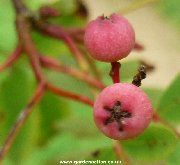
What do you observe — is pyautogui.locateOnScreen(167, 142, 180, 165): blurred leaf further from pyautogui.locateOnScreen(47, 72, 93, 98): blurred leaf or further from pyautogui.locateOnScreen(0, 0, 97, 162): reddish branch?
pyautogui.locateOnScreen(47, 72, 93, 98): blurred leaf

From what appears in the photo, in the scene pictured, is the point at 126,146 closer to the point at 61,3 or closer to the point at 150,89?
the point at 150,89

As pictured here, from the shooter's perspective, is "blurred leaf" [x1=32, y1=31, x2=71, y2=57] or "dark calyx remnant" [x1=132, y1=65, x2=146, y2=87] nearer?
"dark calyx remnant" [x1=132, y1=65, x2=146, y2=87]

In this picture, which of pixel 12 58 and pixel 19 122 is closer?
pixel 19 122

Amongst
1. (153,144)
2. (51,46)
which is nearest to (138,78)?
(153,144)

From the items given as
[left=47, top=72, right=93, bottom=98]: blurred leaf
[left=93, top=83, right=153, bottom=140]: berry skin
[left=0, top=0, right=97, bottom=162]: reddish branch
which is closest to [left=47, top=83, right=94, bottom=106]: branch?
[left=0, top=0, right=97, bottom=162]: reddish branch

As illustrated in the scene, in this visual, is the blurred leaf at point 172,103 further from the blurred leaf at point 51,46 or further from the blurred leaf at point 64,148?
the blurred leaf at point 51,46

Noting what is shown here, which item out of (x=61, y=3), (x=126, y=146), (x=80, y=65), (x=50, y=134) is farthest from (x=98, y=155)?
(x=61, y=3)

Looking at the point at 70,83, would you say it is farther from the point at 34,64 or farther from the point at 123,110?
the point at 123,110
